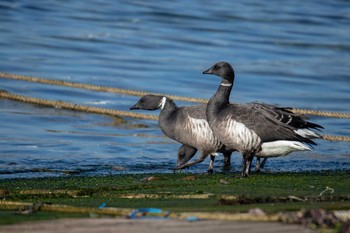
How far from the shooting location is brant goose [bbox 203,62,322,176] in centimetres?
1202

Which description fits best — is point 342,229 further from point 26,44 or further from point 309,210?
point 26,44

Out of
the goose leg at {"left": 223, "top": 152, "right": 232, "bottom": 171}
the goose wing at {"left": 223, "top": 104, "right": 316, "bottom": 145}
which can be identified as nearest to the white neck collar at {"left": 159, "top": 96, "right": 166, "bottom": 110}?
the goose leg at {"left": 223, "top": 152, "right": 232, "bottom": 171}

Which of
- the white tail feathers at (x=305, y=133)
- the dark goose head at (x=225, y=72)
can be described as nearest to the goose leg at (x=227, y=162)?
the dark goose head at (x=225, y=72)

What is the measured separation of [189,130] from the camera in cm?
1339

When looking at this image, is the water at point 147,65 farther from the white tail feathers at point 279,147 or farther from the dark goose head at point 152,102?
the white tail feathers at point 279,147

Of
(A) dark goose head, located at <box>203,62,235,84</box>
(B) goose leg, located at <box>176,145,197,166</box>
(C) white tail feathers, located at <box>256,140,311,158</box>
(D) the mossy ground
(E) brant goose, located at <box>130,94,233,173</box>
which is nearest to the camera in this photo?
(D) the mossy ground

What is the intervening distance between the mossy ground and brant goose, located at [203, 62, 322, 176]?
374 mm

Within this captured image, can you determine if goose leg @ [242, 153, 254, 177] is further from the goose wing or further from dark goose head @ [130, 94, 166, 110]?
dark goose head @ [130, 94, 166, 110]

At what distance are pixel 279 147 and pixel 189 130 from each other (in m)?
1.69

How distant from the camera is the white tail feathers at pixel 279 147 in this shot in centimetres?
1196

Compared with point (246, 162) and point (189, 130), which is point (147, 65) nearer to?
point (189, 130)

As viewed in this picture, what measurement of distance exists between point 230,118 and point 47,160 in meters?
3.89

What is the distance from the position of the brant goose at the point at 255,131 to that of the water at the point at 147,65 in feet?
6.66

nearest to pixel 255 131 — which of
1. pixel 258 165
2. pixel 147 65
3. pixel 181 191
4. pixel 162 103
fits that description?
pixel 258 165
